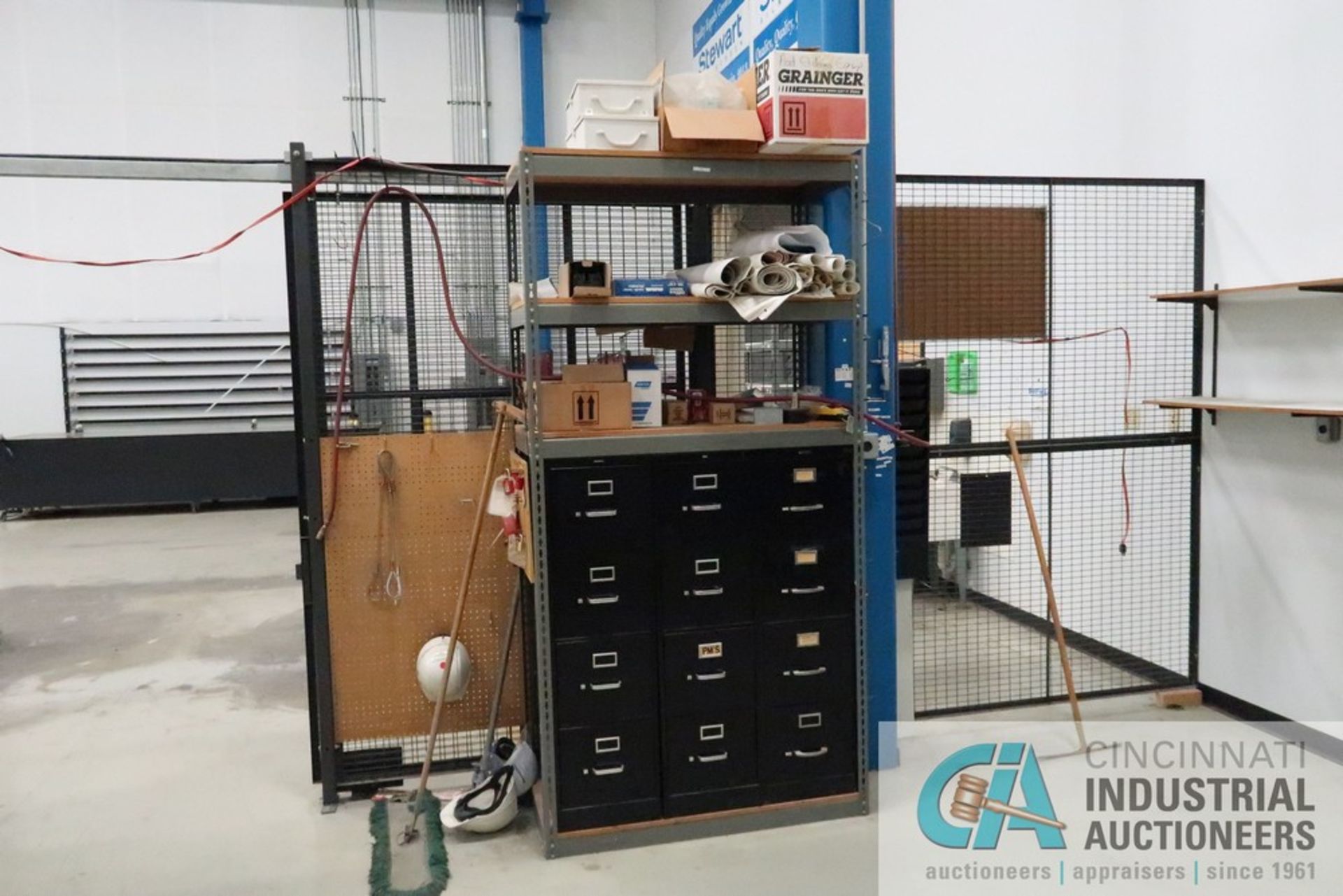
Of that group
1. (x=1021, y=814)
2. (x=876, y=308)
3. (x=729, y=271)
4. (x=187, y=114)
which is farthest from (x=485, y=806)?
(x=187, y=114)

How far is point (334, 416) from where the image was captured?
3322 millimetres

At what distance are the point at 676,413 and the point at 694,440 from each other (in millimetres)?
405

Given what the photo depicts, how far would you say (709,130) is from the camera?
285 cm

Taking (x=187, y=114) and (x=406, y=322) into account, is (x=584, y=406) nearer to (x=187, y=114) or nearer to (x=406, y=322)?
(x=406, y=322)

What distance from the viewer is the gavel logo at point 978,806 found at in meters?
3.07

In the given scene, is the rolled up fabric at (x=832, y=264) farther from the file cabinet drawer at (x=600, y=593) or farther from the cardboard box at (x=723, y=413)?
the file cabinet drawer at (x=600, y=593)

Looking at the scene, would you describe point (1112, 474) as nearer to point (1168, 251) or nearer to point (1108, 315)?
point (1108, 315)

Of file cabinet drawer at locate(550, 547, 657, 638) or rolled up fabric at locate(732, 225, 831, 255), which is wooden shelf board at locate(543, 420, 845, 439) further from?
rolled up fabric at locate(732, 225, 831, 255)

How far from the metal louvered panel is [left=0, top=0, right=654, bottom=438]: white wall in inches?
10.5

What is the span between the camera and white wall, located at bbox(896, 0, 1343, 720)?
3.42 m

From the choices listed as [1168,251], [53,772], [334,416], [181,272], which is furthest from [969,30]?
[181,272]

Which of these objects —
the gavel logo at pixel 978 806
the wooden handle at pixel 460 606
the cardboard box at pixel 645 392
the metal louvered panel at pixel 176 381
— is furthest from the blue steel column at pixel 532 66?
the gavel logo at pixel 978 806

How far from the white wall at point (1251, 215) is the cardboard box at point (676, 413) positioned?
2151 mm

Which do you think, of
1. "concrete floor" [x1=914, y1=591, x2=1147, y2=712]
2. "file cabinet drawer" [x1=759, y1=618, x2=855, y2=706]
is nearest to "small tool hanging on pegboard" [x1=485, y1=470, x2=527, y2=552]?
"file cabinet drawer" [x1=759, y1=618, x2=855, y2=706]
